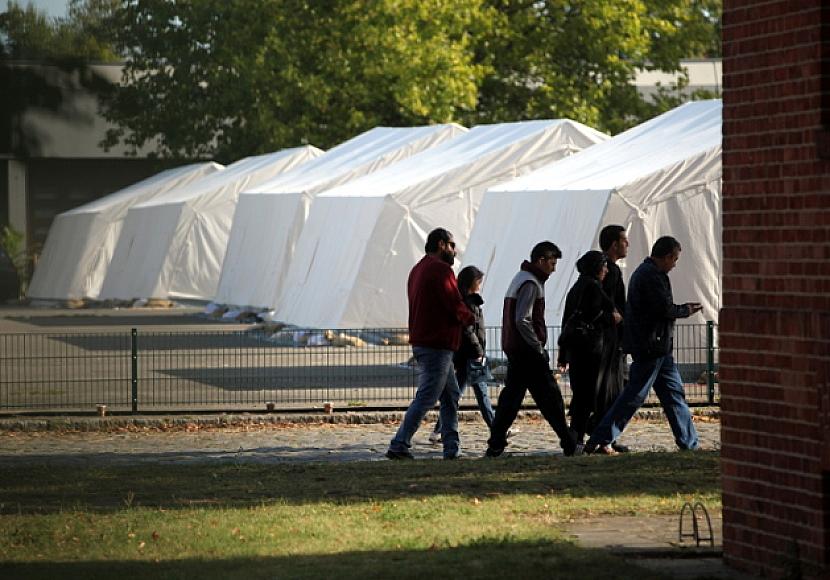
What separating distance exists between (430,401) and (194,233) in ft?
98.2

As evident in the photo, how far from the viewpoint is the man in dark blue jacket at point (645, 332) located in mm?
14461

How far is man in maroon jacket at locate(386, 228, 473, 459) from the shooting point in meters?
14.6

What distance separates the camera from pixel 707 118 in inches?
1028

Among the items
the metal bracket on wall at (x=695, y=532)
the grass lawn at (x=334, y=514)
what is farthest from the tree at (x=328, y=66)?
the metal bracket on wall at (x=695, y=532)

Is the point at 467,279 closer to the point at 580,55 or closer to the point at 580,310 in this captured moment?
the point at 580,310

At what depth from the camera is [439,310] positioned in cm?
1464

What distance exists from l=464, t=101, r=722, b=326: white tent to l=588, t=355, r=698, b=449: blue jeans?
330 inches

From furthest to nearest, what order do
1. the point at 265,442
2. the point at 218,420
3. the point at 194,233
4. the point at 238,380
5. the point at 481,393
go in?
the point at 194,233
the point at 238,380
the point at 218,420
the point at 265,442
the point at 481,393

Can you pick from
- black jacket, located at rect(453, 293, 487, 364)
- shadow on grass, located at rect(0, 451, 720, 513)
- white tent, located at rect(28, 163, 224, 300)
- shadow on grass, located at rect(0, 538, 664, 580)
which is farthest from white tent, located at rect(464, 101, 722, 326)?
white tent, located at rect(28, 163, 224, 300)

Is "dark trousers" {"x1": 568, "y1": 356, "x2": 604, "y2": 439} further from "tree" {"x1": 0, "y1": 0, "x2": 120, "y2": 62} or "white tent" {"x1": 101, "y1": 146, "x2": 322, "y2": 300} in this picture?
"tree" {"x1": 0, "y1": 0, "x2": 120, "y2": 62}

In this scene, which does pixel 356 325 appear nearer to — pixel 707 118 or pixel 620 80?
pixel 707 118

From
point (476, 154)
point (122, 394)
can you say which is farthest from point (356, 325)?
point (122, 394)

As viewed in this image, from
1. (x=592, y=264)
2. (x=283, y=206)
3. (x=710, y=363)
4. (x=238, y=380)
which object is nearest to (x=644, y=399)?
(x=592, y=264)

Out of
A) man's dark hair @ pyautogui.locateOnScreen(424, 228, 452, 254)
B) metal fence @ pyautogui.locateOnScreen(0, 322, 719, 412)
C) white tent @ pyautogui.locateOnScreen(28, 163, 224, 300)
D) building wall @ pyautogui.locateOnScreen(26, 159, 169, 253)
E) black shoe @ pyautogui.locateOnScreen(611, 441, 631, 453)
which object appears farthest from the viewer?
building wall @ pyautogui.locateOnScreen(26, 159, 169, 253)
